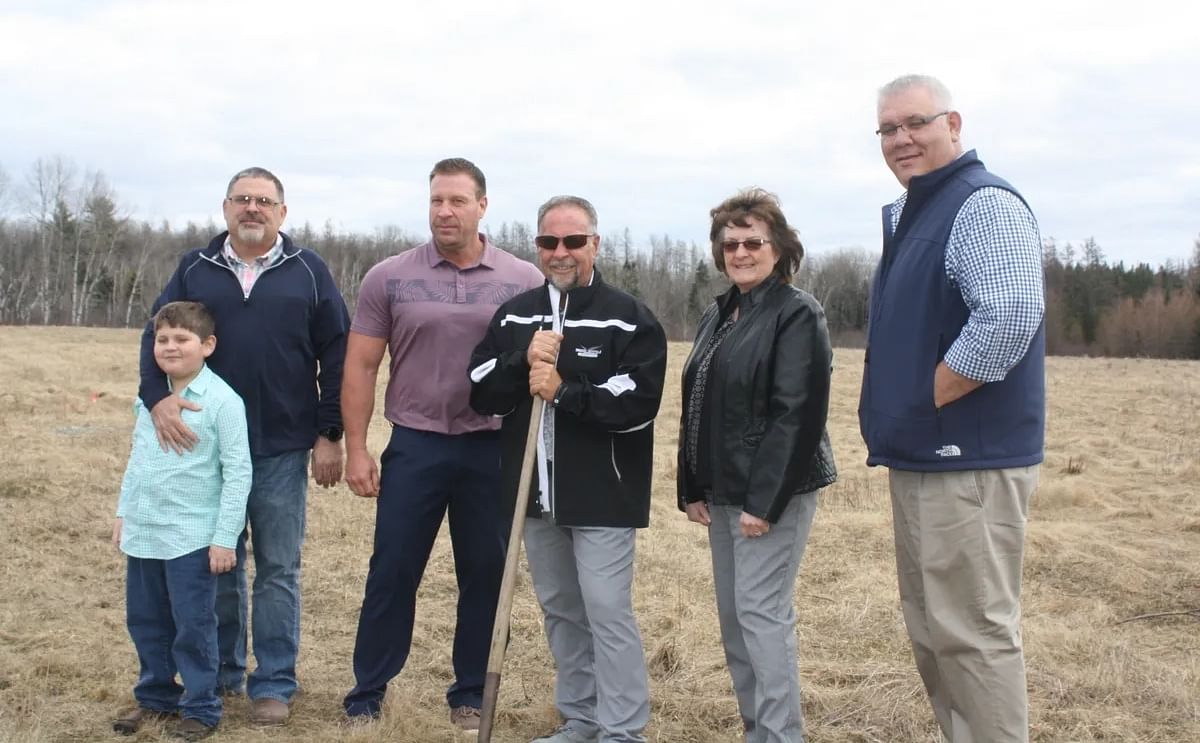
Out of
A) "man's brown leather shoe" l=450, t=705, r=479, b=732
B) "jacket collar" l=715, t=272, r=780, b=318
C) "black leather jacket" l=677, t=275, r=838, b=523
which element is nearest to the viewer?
"black leather jacket" l=677, t=275, r=838, b=523

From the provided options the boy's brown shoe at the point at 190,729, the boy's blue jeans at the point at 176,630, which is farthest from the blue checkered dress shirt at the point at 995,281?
the boy's brown shoe at the point at 190,729

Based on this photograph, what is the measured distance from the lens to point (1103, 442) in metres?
16.3

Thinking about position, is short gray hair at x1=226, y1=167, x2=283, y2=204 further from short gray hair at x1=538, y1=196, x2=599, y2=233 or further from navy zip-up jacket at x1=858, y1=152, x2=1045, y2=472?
navy zip-up jacket at x1=858, y1=152, x2=1045, y2=472

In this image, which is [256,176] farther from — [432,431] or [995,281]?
[995,281]

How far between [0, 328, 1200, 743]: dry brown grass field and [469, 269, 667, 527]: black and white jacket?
130cm

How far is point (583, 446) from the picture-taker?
4.34 meters

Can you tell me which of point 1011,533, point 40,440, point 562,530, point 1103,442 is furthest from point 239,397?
point 1103,442

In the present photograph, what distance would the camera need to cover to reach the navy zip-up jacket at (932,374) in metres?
3.52

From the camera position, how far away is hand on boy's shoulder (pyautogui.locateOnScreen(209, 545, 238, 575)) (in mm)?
4586

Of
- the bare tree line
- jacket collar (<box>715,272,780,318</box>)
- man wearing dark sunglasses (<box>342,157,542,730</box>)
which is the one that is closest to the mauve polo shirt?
man wearing dark sunglasses (<box>342,157,542,730</box>)

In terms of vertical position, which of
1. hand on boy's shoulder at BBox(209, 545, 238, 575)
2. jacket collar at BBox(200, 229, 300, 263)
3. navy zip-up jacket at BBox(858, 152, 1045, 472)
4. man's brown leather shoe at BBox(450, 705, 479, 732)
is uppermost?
jacket collar at BBox(200, 229, 300, 263)

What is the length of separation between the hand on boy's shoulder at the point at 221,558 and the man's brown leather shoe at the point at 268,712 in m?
0.76

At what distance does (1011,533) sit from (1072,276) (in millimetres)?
81205

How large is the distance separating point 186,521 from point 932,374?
126 inches
